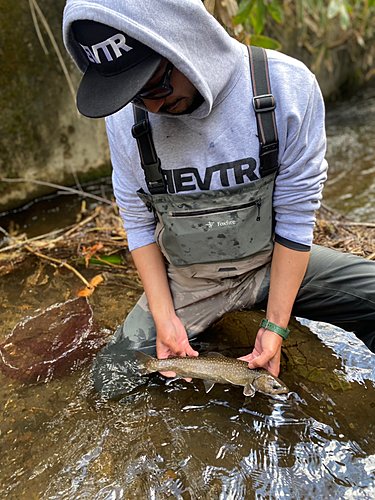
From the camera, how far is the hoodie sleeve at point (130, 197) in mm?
2229

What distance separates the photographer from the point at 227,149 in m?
2.02

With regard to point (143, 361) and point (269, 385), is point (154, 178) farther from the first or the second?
point (269, 385)

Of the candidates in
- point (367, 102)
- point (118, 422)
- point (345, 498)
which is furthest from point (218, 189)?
point (367, 102)

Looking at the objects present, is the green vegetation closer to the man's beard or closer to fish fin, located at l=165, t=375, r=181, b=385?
the man's beard

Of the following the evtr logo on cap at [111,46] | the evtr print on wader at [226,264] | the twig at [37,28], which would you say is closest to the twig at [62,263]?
the evtr print on wader at [226,264]

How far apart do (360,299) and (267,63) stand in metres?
1.29

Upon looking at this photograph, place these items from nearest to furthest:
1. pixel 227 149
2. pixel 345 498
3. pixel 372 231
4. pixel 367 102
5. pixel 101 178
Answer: pixel 345 498, pixel 227 149, pixel 372 231, pixel 101 178, pixel 367 102

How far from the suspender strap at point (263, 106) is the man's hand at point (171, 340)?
42.5 inches

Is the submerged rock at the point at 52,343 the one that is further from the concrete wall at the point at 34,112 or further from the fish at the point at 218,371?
the concrete wall at the point at 34,112

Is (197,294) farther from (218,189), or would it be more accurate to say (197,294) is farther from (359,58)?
(359,58)

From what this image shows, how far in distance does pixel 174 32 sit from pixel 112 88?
1.02 ft

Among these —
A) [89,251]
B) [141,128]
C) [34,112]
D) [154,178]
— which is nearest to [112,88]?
[141,128]

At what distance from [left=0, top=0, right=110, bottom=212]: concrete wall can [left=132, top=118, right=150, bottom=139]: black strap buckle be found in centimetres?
317

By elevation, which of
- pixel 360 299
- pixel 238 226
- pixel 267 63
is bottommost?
pixel 360 299
